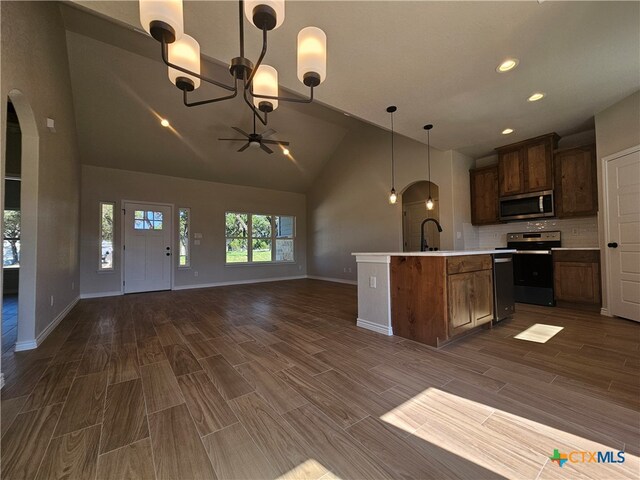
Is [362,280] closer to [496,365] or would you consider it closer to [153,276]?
[496,365]

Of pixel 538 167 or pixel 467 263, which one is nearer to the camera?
pixel 467 263

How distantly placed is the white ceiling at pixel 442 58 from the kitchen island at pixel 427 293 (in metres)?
1.88

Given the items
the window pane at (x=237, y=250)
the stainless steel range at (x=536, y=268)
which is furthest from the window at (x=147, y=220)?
the stainless steel range at (x=536, y=268)

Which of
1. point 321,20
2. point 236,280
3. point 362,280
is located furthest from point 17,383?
point 236,280

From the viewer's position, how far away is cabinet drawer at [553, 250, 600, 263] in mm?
3709

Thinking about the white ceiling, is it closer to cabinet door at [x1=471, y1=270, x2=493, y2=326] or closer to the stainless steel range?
the stainless steel range

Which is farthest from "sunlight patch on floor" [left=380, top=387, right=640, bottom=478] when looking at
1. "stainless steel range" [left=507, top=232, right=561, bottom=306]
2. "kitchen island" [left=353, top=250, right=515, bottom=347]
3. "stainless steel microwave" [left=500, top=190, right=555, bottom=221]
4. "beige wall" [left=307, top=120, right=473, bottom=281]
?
"stainless steel microwave" [left=500, top=190, right=555, bottom=221]

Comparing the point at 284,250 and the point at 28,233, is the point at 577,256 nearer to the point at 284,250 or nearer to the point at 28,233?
the point at 284,250

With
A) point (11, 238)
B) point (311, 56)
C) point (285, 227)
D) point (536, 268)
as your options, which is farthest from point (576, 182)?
point (11, 238)

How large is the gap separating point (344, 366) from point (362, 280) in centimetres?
128

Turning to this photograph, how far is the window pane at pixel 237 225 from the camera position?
722cm

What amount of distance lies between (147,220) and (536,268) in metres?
7.77

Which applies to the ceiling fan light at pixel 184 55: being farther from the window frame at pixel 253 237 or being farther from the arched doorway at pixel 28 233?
the window frame at pixel 253 237

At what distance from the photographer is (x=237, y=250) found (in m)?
7.29
